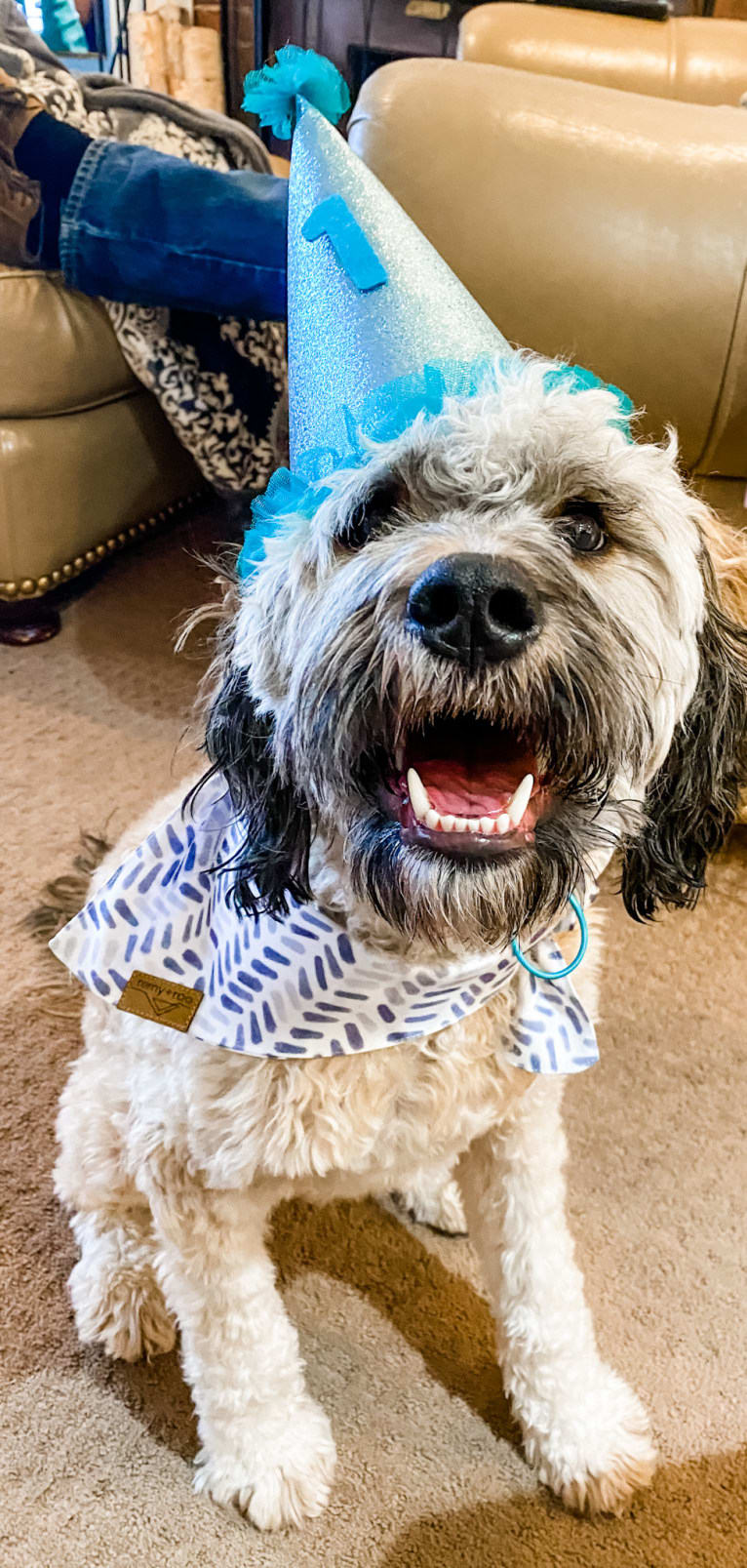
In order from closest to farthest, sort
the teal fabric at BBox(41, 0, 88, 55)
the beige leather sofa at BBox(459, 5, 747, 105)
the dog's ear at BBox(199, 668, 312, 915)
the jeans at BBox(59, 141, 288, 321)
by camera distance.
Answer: the dog's ear at BBox(199, 668, 312, 915), the jeans at BBox(59, 141, 288, 321), the beige leather sofa at BBox(459, 5, 747, 105), the teal fabric at BBox(41, 0, 88, 55)

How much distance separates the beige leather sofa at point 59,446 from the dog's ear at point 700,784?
167 cm

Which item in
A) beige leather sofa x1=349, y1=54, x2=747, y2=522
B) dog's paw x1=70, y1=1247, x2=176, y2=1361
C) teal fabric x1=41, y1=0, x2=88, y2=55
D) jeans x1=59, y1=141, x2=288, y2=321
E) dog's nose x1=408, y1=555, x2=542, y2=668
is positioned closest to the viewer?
dog's nose x1=408, y1=555, x2=542, y2=668

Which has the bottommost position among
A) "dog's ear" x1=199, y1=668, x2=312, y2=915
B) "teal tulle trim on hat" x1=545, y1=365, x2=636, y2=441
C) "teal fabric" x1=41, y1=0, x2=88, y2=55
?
"dog's ear" x1=199, y1=668, x2=312, y2=915

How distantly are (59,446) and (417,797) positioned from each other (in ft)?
5.83

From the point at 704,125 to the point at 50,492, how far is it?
1345 millimetres

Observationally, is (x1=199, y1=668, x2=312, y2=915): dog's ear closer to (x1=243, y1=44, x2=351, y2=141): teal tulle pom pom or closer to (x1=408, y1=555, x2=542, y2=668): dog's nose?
(x1=408, y1=555, x2=542, y2=668): dog's nose

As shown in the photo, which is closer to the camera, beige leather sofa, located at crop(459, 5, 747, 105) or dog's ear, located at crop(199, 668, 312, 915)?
dog's ear, located at crop(199, 668, 312, 915)

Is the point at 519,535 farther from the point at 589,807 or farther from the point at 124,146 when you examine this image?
the point at 124,146

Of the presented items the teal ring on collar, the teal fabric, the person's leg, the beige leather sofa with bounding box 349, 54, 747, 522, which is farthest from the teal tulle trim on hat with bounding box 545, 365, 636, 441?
the teal fabric

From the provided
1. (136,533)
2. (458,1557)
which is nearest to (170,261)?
(136,533)

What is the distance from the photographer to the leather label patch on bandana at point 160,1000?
3.05 feet

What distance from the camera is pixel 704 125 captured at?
5.25 feet

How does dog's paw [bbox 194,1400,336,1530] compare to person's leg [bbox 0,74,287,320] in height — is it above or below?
below

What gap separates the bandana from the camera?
2.89 ft
